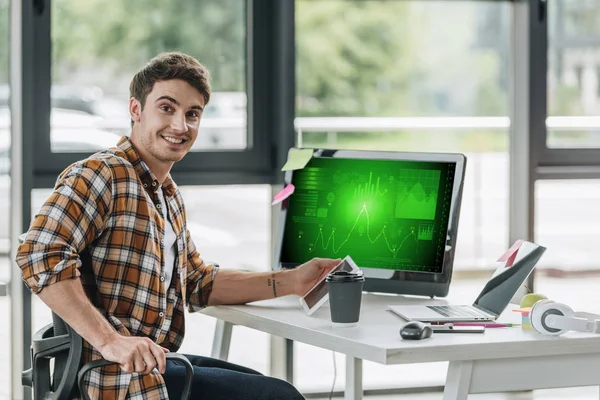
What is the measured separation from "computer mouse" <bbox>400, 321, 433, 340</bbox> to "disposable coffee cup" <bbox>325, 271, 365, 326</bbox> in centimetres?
18

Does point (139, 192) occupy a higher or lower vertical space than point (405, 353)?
higher

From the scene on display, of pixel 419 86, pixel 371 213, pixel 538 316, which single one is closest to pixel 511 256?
pixel 538 316

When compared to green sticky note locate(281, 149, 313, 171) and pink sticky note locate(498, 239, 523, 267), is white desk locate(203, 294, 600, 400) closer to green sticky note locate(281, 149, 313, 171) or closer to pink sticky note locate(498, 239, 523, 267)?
pink sticky note locate(498, 239, 523, 267)

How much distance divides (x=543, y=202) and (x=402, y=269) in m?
1.58

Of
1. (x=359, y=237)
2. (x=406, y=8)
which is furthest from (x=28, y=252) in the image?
(x=406, y=8)

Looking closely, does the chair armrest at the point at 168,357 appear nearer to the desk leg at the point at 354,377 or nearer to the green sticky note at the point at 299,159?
the desk leg at the point at 354,377

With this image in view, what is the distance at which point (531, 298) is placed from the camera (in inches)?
94.0

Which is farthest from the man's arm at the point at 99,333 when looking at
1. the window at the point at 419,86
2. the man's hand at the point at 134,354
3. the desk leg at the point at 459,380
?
the window at the point at 419,86

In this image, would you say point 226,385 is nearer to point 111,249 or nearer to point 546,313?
point 111,249

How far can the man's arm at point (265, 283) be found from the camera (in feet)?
8.36

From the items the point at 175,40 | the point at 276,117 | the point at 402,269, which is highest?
the point at 175,40

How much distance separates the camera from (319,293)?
240 centimetres

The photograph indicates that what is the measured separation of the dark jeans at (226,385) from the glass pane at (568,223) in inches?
80.6

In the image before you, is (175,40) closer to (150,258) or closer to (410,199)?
(410,199)
